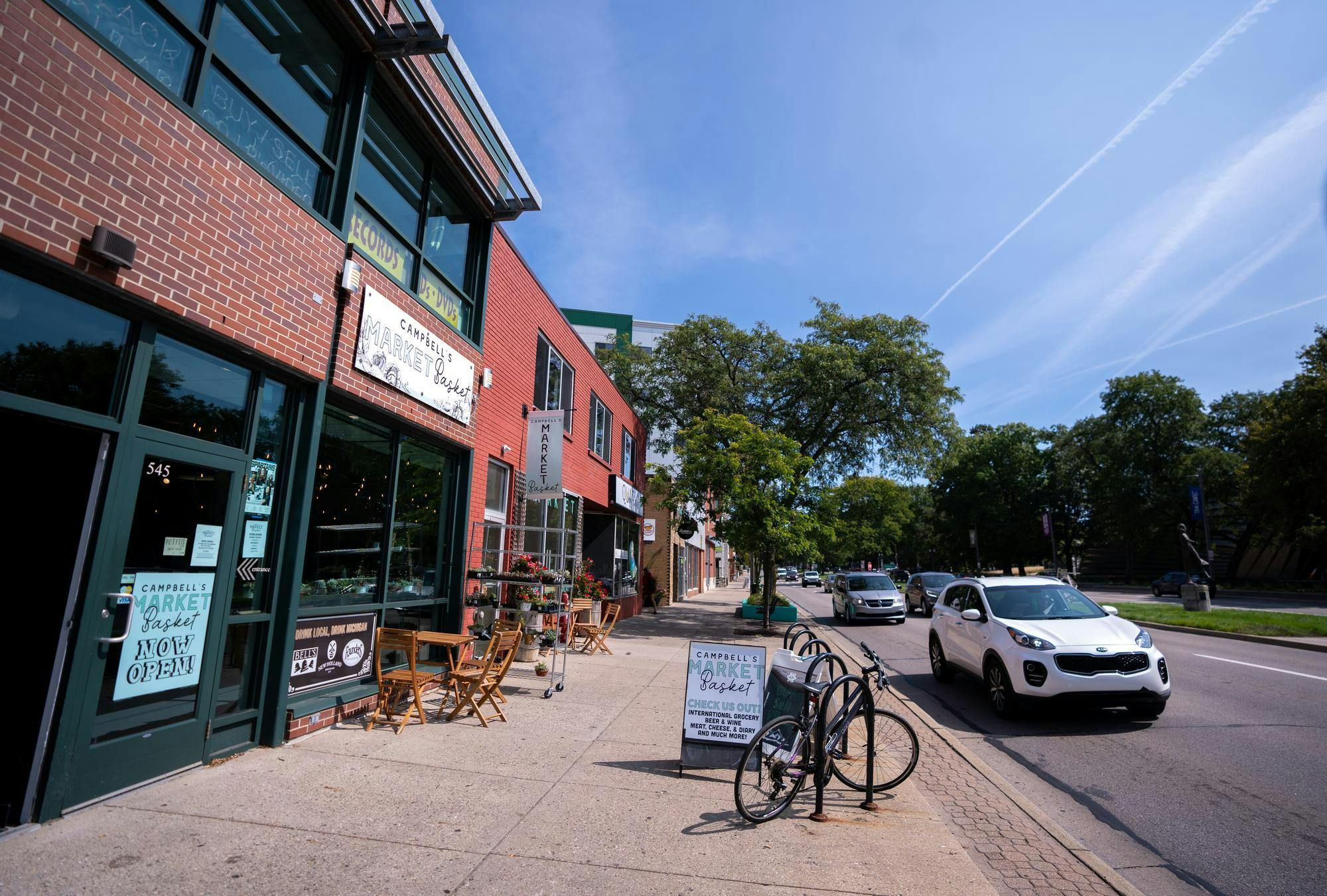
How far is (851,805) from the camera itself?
496 cm

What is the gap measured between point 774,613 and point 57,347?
20040mm

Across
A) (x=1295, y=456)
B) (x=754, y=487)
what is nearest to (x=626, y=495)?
(x=754, y=487)

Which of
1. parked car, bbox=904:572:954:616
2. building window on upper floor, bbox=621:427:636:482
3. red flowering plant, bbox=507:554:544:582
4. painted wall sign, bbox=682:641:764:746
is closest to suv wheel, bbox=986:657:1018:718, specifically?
painted wall sign, bbox=682:641:764:746

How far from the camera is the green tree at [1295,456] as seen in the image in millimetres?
33188

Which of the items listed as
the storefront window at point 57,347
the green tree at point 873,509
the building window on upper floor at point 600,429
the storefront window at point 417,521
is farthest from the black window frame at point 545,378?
the green tree at point 873,509

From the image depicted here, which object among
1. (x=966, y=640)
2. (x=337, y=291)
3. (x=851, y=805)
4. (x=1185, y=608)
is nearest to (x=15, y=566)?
(x=337, y=291)

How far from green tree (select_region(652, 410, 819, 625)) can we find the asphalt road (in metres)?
7.28

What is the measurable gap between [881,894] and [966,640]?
638cm

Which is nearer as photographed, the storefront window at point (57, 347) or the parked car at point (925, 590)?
the storefront window at point (57, 347)

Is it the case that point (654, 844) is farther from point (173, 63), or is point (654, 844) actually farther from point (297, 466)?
point (173, 63)

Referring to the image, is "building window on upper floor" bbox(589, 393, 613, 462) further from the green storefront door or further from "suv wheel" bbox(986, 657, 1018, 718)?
the green storefront door

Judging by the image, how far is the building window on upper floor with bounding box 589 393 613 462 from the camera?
56.9ft

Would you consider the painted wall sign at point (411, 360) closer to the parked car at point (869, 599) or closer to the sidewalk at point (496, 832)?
the sidewalk at point (496, 832)

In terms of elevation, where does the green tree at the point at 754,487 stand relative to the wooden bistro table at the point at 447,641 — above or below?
above
